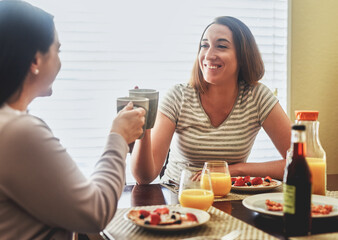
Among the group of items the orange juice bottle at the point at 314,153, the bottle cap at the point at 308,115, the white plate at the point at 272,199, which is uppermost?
the bottle cap at the point at 308,115

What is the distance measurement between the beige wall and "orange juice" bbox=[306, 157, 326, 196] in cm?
164

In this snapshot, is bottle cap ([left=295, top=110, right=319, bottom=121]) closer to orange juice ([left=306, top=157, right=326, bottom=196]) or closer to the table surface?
orange juice ([left=306, top=157, right=326, bottom=196])

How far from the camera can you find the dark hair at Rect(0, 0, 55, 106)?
0.90m

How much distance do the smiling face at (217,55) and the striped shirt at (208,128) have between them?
0.12 meters

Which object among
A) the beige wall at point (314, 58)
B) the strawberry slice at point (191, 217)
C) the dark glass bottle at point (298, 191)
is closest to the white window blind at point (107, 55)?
the beige wall at point (314, 58)

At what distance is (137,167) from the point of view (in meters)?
1.76

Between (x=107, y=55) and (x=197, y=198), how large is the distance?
1657 millimetres

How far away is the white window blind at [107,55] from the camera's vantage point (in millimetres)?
2594

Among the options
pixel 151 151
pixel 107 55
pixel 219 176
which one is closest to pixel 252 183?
pixel 219 176

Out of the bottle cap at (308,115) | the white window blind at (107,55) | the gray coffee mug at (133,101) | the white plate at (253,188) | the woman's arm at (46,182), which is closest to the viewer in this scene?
the woman's arm at (46,182)

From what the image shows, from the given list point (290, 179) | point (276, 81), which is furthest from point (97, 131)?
point (290, 179)

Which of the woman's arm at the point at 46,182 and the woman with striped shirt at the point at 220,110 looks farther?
the woman with striped shirt at the point at 220,110

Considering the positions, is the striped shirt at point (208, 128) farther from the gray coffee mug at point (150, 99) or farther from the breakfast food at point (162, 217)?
the breakfast food at point (162, 217)

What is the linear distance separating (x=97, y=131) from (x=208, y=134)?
909mm
